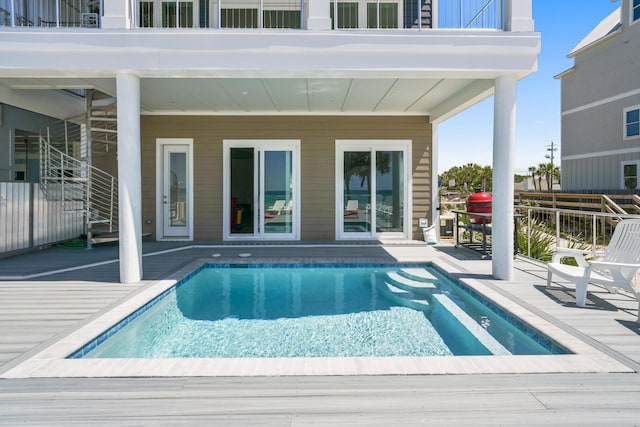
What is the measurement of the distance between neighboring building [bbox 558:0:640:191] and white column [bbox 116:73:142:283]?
1591cm

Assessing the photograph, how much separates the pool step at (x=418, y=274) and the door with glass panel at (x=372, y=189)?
2.74 metres

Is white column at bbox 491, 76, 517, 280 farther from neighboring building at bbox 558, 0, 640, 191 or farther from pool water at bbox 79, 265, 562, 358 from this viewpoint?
neighboring building at bbox 558, 0, 640, 191

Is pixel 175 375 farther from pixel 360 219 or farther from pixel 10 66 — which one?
pixel 360 219

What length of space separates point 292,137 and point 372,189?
2134 millimetres

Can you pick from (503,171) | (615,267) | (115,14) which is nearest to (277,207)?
(115,14)

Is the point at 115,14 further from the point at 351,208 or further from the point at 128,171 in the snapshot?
the point at 351,208

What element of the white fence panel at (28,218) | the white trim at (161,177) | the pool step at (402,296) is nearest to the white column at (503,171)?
the pool step at (402,296)

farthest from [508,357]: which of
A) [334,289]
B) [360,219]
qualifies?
[360,219]

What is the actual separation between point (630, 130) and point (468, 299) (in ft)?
46.8

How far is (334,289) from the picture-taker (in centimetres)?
567

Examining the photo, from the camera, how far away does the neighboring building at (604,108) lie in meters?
14.7

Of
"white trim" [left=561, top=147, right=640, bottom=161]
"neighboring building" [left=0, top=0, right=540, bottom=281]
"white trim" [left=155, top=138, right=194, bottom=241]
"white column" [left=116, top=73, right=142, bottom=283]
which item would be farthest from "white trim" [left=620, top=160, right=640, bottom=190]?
"white column" [left=116, top=73, right=142, bottom=283]

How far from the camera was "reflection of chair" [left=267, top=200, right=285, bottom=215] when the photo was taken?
30.5ft

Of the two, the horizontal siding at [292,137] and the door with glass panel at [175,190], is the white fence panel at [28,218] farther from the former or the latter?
the door with glass panel at [175,190]
